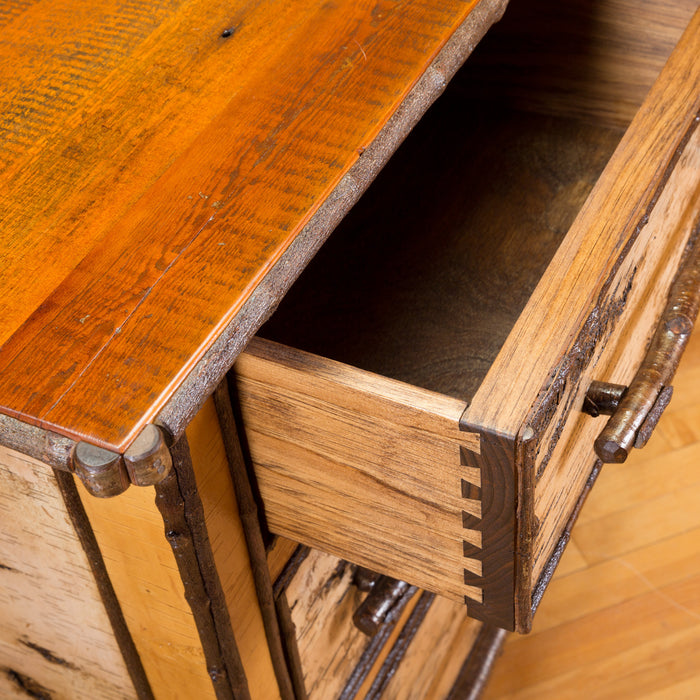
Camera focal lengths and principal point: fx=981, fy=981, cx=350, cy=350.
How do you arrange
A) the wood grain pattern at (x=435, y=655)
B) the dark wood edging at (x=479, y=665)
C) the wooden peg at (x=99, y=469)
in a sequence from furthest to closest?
the dark wood edging at (x=479, y=665)
the wood grain pattern at (x=435, y=655)
the wooden peg at (x=99, y=469)

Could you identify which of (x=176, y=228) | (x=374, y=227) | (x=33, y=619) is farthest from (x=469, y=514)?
(x=374, y=227)

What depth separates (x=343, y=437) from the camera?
1.95ft

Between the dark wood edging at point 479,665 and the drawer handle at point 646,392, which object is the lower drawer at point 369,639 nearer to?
the dark wood edging at point 479,665

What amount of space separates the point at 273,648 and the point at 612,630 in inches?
26.3

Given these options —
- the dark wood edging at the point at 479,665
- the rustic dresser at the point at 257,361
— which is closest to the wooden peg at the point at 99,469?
the rustic dresser at the point at 257,361

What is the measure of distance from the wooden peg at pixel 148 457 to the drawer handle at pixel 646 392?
0.91 ft

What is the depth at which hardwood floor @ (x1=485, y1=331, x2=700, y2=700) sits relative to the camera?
4.12 ft

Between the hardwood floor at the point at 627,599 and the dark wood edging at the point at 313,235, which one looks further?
the hardwood floor at the point at 627,599

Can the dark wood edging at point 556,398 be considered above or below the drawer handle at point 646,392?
above

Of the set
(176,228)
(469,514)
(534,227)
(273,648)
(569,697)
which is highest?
(176,228)

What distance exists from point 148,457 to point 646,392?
1.07 feet

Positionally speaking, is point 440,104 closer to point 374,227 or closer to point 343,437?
point 374,227

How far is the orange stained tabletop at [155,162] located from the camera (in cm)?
51

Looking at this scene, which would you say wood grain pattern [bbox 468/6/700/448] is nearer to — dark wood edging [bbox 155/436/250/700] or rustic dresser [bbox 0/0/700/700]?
rustic dresser [bbox 0/0/700/700]
